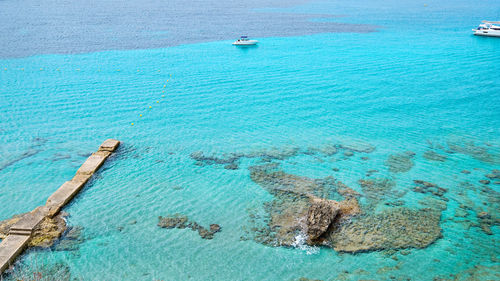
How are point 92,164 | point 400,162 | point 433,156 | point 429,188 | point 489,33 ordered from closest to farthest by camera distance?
point 429,188 < point 92,164 < point 400,162 < point 433,156 < point 489,33

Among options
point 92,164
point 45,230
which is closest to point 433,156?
point 92,164

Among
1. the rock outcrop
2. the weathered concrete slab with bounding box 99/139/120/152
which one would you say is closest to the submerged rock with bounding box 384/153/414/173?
the rock outcrop

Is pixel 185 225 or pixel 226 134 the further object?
pixel 226 134

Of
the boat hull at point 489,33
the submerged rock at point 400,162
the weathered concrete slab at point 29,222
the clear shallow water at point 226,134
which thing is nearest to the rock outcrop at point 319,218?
the clear shallow water at point 226,134

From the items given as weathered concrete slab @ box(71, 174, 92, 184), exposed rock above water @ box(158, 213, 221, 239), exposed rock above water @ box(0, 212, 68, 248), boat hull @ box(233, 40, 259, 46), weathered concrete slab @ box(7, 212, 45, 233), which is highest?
boat hull @ box(233, 40, 259, 46)

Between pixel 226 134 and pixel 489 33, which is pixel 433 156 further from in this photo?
pixel 489 33

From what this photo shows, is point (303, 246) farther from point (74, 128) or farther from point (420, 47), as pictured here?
point (420, 47)

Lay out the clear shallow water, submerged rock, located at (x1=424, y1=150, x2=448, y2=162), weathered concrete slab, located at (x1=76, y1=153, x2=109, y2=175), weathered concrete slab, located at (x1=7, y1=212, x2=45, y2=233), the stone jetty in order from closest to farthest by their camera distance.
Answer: the stone jetty, the clear shallow water, weathered concrete slab, located at (x1=7, y1=212, x2=45, y2=233), weathered concrete slab, located at (x1=76, y1=153, x2=109, y2=175), submerged rock, located at (x1=424, y1=150, x2=448, y2=162)

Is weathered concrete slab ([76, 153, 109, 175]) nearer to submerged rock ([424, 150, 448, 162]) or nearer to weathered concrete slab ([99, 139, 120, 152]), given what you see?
weathered concrete slab ([99, 139, 120, 152])
